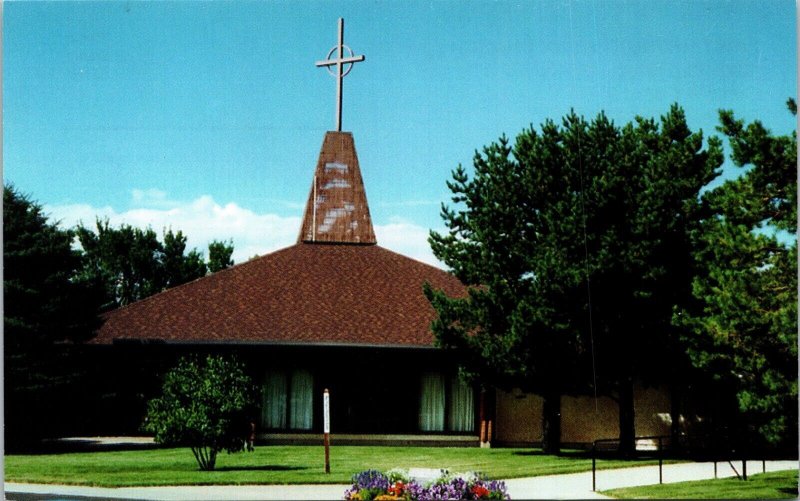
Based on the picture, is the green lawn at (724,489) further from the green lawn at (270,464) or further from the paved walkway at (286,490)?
the green lawn at (270,464)

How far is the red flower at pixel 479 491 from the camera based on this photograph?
14.6 meters

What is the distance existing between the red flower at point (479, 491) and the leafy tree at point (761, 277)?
192 inches

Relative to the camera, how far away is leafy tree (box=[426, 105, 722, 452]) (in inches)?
860

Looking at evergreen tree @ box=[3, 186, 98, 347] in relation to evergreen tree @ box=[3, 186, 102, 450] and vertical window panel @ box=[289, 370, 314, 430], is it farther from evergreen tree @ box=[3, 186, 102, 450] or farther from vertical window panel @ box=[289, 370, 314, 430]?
vertical window panel @ box=[289, 370, 314, 430]

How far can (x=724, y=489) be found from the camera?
58.3 feet

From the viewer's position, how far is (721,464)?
2127 centimetres

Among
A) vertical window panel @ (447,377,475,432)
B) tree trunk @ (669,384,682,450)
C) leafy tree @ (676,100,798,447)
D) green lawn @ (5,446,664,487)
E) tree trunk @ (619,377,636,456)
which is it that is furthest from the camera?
vertical window panel @ (447,377,475,432)

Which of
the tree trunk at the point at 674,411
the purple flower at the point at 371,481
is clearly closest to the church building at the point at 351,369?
the tree trunk at the point at 674,411

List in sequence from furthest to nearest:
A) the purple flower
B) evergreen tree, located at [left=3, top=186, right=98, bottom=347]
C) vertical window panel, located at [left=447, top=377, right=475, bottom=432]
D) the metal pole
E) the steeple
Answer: the steeple < vertical window panel, located at [left=447, top=377, right=475, bottom=432] < evergreen tree, located at [left=3, top=186, right=98, bottom=347] < the metal pole < the purple flower

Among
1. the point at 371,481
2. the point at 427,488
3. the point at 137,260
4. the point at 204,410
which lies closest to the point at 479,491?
the point at 427,488

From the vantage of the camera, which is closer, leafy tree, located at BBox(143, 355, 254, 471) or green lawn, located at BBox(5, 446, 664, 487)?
green lawn, located at BBox(5, 446, 664, 487)

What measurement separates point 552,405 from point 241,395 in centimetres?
766

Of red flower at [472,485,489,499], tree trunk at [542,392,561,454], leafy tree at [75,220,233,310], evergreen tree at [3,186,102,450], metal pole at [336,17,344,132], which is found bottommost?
red flower at [472,485,489,499]

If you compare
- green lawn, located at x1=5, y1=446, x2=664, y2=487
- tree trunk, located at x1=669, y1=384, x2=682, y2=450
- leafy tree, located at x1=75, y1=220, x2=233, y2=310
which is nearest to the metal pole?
leafy tree, located at x1=75, y1=220, x2=233, y2=310
